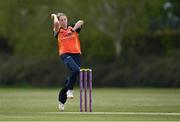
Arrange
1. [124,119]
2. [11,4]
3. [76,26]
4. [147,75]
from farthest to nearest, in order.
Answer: [11,4]
[147,75]
[76,26]
[124,119]

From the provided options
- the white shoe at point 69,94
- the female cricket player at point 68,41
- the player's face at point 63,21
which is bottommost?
the white shoe at point 69,94

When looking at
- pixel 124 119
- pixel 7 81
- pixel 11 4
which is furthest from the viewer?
pixel 11 4

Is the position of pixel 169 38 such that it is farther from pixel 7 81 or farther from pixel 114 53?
pixel 7 81

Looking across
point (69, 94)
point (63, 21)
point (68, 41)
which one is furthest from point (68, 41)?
point (69, 94)

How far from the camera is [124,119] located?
17.4m

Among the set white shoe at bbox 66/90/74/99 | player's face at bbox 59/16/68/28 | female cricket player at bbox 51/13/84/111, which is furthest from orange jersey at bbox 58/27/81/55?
white shoe at bbox 66/90/74/99

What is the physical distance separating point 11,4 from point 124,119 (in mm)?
42169

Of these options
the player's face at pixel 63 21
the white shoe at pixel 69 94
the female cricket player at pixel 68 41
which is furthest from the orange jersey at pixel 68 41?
the white shoe at pixel 69 94

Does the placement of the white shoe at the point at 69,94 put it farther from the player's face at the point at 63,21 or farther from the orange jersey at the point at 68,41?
the player's face at the point at 63,21

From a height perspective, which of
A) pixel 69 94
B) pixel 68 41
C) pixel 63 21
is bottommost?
pixel 69 94

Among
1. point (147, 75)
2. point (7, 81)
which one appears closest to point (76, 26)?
point (147, 75)

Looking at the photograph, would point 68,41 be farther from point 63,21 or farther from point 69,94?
point 69,94

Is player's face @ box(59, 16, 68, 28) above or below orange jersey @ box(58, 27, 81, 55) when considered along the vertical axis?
above

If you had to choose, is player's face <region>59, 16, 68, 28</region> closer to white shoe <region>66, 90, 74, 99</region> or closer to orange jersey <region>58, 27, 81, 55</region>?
orange jersey <region>58, 27, 81, 55</region>
